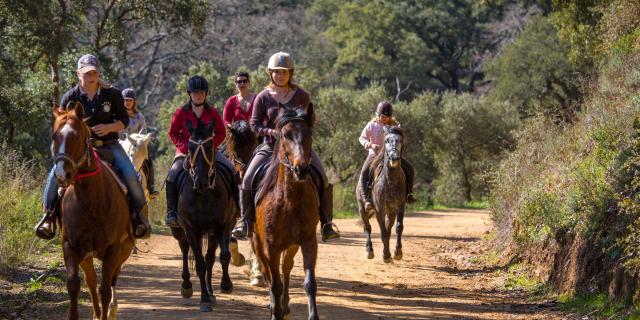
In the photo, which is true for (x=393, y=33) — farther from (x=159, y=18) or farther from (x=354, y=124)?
(x=159, y=18)

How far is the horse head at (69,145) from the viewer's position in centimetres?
910

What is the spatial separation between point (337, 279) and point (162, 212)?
12.4 metres

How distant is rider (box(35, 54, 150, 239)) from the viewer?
35.5ft

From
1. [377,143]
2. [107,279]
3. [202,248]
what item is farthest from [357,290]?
[377,143]

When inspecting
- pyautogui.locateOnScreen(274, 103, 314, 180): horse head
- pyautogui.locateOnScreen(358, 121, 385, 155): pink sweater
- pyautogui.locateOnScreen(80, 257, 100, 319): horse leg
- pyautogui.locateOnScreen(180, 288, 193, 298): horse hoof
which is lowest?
pyautogui.locateOnScreen(180, 288, 193, 298): horse hoof

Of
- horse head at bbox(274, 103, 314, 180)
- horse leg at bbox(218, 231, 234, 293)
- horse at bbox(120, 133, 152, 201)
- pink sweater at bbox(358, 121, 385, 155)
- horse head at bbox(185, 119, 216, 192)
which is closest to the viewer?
horse head at bbox(274, 103, 314, 180)

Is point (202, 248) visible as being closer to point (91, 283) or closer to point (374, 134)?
point (91, 283)

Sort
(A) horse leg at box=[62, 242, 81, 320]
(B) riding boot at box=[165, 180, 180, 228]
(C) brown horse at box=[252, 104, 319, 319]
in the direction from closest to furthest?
(A) horse leg at box=[62, 242, 81, 320] < (C) brown horse at box=[252, 104, 319, 319] < (B) riding boot at box=[165, 180, 180, 228]

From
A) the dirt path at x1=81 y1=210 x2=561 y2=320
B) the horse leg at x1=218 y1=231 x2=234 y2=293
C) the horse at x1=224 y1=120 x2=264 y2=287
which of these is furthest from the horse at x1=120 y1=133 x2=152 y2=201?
the horse leg at x1=218 y1=231 x2=234 y2=293

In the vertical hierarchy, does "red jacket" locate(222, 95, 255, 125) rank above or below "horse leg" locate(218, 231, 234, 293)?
above

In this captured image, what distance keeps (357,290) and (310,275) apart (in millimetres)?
3974

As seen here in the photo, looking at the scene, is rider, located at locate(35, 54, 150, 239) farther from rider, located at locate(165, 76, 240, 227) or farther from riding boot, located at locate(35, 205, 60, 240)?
rider, located at locate(165, 76, 240, 227)

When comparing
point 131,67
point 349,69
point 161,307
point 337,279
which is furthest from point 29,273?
point 349,69

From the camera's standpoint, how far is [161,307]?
39.2ft
